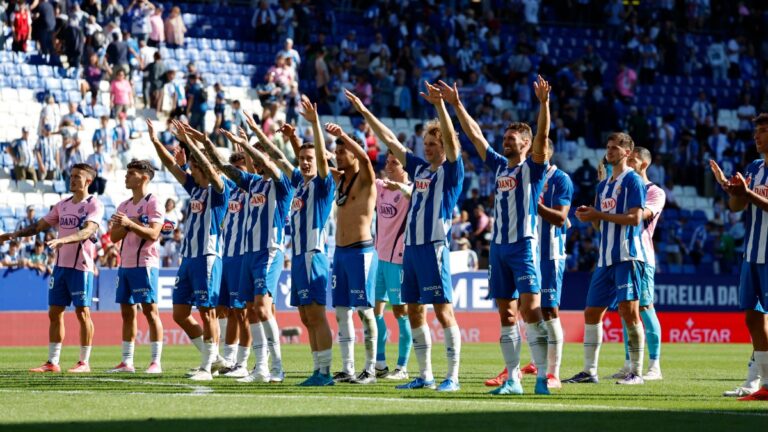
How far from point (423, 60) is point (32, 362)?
2025cm

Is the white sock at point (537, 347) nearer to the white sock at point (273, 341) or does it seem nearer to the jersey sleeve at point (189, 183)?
the white sock at point (273, 341)

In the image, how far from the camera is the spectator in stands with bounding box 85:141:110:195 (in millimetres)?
29156

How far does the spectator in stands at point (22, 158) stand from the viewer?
29438mm

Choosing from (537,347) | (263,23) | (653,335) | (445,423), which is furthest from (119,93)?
(445,423)

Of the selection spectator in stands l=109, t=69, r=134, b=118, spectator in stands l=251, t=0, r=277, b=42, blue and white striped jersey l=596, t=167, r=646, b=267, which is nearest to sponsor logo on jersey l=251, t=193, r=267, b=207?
blue and white striped jersey l=596, t=167, r=646, b=267

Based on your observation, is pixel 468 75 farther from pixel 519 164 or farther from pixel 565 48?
pixel 519 164

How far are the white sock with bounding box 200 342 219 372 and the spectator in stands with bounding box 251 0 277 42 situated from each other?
20.8 metres

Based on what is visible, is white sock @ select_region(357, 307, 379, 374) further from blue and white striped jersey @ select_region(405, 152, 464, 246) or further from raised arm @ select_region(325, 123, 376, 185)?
blue and white striped jersey @ select_region(405, 152, 464, 246)

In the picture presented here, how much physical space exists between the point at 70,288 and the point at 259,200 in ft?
11.1

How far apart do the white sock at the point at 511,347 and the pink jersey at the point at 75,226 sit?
6.31 metres

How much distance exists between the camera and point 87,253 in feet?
55.6

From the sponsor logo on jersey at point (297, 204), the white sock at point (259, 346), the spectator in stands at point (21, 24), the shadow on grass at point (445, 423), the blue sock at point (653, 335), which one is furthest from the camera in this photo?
the spectator in stands at point (21, 24)

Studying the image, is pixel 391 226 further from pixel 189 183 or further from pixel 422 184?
pixel 422 184

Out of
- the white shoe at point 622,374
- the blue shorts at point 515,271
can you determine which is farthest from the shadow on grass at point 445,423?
the white shoe at point 622,374
